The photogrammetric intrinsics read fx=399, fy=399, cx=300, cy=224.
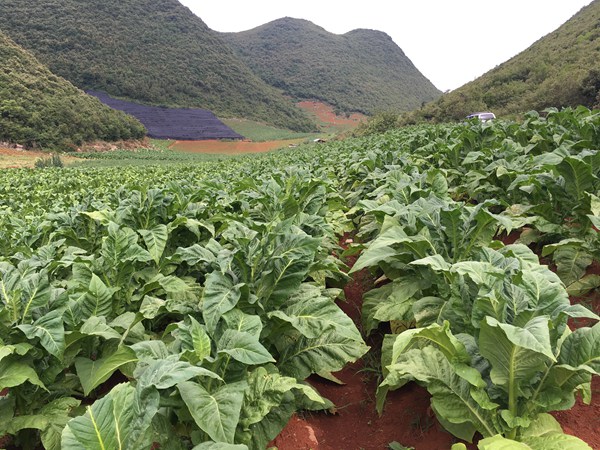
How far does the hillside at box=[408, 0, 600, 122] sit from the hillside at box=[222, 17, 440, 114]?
2921 inches

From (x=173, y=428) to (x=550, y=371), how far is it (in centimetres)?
169

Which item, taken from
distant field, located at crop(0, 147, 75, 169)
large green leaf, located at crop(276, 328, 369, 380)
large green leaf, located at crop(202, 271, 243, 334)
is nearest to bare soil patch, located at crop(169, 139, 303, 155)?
distant field, located at crop(0, 147, 75, 169)

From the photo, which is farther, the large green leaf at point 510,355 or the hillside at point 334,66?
the hillside at point 334,66

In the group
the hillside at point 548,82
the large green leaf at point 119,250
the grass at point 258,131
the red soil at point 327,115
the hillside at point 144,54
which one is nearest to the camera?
the large green leaf at point 119,250

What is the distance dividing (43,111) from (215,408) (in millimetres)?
53294

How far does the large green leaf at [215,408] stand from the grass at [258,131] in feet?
230

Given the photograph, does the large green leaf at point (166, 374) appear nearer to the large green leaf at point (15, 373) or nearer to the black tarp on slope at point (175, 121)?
the large green leaf at point (15, 373)

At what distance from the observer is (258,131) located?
7819 centimetres

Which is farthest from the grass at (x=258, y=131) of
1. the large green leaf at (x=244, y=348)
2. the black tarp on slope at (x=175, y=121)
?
the large green leaf at (x=244, y=348)

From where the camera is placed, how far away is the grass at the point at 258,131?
7231cm

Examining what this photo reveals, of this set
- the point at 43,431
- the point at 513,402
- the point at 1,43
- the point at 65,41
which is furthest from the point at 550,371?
the point at 65,41

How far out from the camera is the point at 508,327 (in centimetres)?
157

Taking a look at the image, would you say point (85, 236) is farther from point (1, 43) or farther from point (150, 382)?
point (1, 43)

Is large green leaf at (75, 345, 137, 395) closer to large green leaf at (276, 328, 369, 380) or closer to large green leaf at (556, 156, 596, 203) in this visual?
large green leaf at (276, 328, 369, 380)
